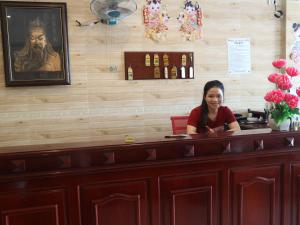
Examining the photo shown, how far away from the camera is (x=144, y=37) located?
12.0ft

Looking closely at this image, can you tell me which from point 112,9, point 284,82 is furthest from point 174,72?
point 284,82

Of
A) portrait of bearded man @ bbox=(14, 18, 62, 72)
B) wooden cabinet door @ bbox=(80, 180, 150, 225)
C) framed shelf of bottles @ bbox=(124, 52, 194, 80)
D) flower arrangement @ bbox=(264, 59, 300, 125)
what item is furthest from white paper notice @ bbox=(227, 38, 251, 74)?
wooden cabinet door @ bbox=(80, 180, 150, 225)

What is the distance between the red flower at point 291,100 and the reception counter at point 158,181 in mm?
200

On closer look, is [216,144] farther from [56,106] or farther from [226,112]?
[56,106]

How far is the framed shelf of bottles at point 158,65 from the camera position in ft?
12.0

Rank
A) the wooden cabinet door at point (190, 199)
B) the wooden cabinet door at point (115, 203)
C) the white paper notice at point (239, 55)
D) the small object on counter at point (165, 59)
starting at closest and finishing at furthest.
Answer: the wooden cabinet door at point (115, 203) → the wooden cabinet door at point (190, 199) → the small object on counter at point (165, 59) → the white paper notice at point (239, 55)

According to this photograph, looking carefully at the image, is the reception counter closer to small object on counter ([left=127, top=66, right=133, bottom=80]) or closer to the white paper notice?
small object on counter ([left=127, top=66, right=133, bottom=80])

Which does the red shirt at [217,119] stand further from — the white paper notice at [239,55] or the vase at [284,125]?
the white paper notice at [239,55]

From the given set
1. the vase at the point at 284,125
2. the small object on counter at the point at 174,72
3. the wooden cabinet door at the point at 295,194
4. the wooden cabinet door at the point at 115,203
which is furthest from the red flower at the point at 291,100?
the small object on counter at the point at 174,72

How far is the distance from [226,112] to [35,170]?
1623 millimetres

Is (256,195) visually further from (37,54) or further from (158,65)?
(37,54)

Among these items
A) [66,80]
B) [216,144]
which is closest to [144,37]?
[66,80]

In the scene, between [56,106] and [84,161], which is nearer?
[84,161]

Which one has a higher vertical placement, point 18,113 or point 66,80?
point 66,80
